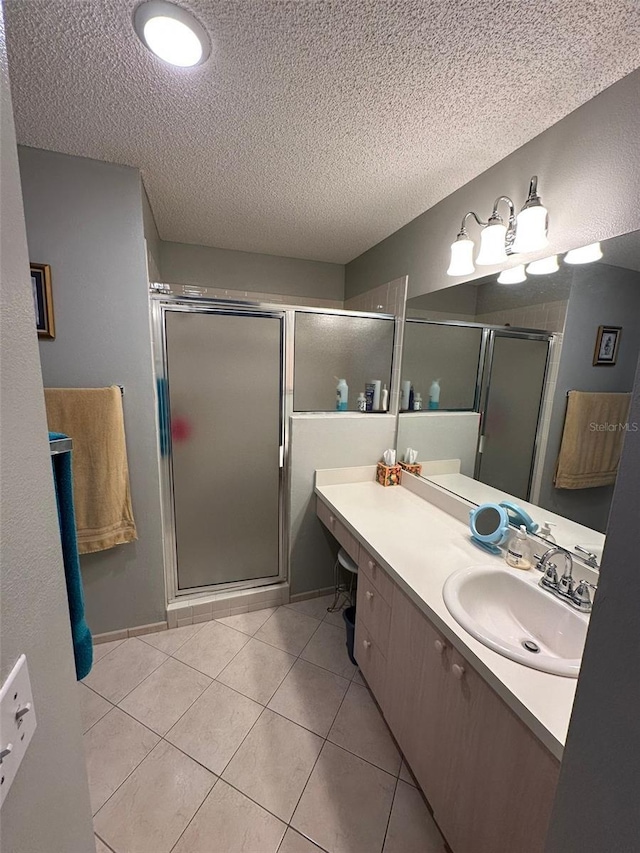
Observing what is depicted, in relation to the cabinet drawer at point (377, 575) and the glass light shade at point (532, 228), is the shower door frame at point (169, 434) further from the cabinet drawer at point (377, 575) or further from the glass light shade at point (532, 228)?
the glass light shade at point (532, 228)

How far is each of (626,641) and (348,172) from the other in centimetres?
179

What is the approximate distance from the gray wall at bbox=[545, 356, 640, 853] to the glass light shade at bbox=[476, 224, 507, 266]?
1.18 meters

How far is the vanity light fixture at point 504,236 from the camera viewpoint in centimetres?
117

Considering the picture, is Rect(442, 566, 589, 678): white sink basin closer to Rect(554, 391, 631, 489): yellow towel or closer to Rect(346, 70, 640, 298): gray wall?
Rect(554, 391, 631, 489): yellow towel

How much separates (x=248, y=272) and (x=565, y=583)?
261cm

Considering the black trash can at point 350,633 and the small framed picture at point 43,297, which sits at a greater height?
the small framed picture at point 43,297

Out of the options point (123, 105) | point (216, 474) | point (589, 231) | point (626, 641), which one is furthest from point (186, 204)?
point (626, 641)

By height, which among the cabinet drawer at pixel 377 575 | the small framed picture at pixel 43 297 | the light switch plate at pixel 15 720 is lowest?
the cabinet drawer at pixel 377 575

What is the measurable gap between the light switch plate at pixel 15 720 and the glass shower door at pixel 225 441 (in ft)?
4.91

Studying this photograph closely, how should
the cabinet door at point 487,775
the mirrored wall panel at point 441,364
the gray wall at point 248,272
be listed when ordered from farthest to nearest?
the gray wall at point 248,272 → the mirrored wall panel at point 441,364 → the cabinet door at point 487,775

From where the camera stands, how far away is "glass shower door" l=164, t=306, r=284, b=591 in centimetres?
180

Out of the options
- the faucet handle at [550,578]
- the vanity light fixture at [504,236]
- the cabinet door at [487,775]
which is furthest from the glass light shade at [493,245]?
the cabinet door at [487,775]

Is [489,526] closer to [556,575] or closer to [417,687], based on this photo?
[556,575]

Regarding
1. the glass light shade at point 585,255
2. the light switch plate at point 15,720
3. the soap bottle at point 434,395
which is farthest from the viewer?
the soap bottle at point 434,395
